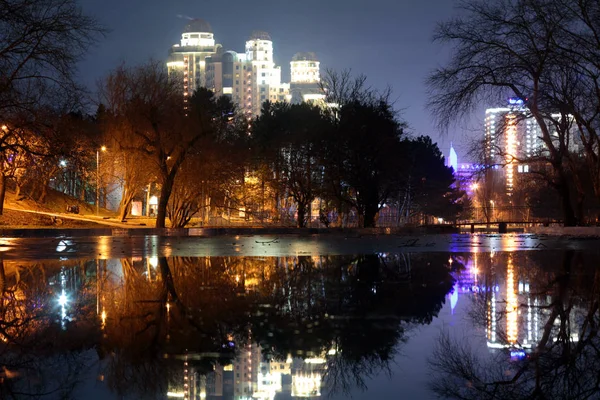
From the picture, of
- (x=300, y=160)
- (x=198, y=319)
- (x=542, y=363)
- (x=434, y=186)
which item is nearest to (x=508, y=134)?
(x=300, y=160)

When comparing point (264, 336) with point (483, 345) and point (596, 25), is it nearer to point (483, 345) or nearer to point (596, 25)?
point (483, 345)

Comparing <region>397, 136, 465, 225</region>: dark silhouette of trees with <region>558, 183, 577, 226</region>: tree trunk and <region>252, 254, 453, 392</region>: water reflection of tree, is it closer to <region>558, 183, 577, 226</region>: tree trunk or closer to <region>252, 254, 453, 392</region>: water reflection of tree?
<region>558, 183, 577, 226</region>: tree trunk

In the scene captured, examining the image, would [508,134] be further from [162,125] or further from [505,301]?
[505,301]

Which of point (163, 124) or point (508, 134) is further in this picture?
point (163, 124)

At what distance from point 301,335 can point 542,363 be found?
2871mm

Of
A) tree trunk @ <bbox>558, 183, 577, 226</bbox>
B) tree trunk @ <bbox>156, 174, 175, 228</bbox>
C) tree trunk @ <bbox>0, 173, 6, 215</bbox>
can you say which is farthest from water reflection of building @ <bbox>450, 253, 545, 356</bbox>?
tree trunk @ <bbox>0, 173, 6, 215</bbox>

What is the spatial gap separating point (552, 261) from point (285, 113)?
184 ft

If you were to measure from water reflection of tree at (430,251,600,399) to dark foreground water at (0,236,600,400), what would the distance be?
2 centimetres

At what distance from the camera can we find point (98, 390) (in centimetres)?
657

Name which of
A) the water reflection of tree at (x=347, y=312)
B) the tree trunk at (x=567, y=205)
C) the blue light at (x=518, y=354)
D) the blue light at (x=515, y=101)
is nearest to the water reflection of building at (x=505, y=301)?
the blue light at (x=518, y=354)

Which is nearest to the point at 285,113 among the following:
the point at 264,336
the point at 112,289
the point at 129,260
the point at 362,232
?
the point at 362,232

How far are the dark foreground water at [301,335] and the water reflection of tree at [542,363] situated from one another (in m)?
0.02

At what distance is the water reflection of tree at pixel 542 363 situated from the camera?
644 cm

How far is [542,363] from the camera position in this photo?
291 inches
